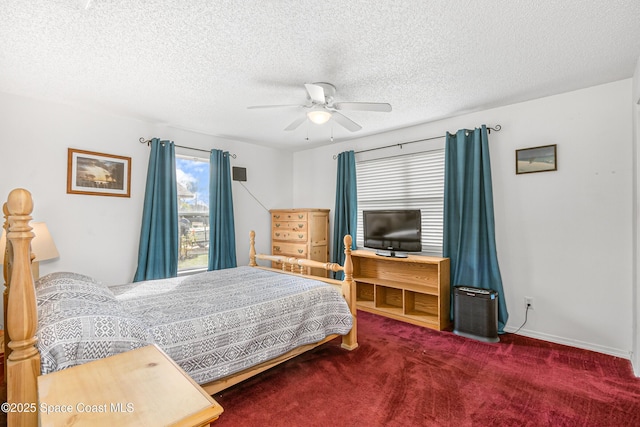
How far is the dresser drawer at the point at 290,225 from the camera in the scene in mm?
4789

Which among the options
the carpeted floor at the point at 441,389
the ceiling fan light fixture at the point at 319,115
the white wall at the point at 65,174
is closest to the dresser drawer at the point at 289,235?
the white wall at the point at 65,174

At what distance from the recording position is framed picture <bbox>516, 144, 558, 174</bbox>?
10.3ft

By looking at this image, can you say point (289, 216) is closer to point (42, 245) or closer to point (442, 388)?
point (42, 245)

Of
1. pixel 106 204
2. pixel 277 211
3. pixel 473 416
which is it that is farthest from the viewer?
pixel 277 211

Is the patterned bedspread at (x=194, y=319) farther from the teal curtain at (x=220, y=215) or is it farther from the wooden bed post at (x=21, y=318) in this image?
the teal curtain at (x=220, y=215)

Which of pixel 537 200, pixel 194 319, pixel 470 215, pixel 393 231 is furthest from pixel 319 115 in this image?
pixel 537 200

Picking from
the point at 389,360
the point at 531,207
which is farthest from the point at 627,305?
the point at 389,360

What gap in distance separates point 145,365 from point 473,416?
194 cm

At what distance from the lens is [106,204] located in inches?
140

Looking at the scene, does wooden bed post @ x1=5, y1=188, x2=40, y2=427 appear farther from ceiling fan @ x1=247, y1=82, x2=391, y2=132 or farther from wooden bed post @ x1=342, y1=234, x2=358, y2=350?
wooden bed post @ x1=342, y1=234, x2=358, y2=350

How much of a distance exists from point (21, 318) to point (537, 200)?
12.9 feet

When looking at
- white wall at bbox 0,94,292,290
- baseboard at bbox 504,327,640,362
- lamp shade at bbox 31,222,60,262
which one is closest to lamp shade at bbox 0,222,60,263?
lamp shade at bbox 31,222,60,262

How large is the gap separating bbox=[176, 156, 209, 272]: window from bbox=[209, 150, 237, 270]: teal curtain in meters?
0.20

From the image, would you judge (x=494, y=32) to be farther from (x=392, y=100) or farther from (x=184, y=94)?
(x=184, y=94)
